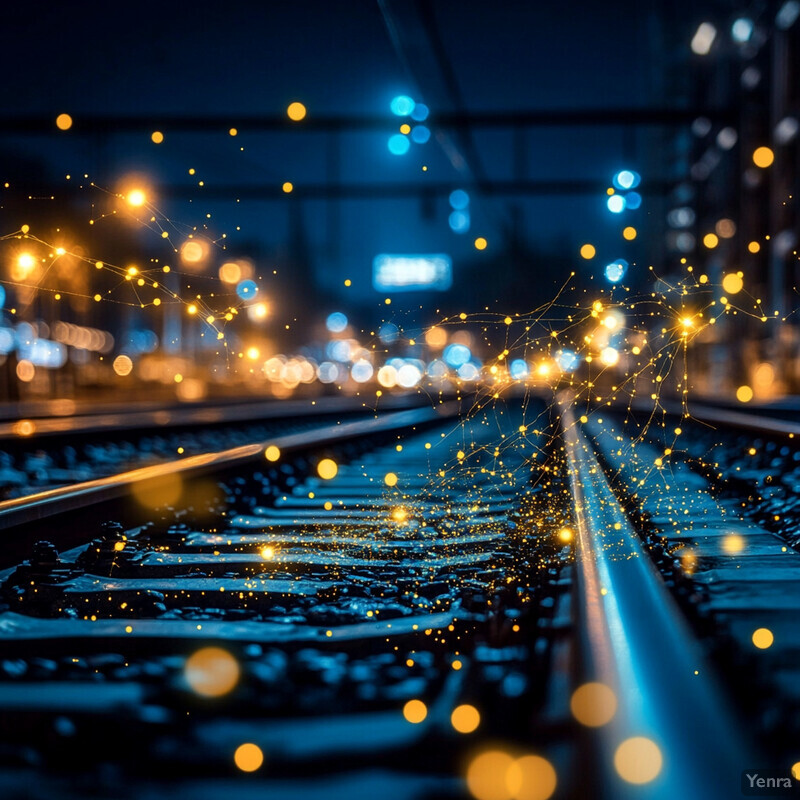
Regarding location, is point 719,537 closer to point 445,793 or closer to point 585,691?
point 585,691

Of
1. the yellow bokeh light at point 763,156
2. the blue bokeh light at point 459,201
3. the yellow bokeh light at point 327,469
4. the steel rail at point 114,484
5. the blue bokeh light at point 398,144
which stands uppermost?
the yellow bokeh light at point 763,156

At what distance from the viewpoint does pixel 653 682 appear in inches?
95.8

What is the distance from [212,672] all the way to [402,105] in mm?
13905

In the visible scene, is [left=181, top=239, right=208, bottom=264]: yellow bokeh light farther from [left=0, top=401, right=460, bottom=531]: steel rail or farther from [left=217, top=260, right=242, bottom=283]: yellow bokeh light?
[left=0, top=401, right=460, bottom=531]: steel rail

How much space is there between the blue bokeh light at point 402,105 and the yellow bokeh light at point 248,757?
14.2 m

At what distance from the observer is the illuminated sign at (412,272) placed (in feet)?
181

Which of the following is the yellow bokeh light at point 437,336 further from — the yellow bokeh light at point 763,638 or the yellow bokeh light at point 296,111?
the yellow bokeh light at point 763,638

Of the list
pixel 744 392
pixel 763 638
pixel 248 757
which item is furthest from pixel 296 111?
pixel 744 392

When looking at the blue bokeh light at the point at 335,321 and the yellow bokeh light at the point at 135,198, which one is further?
the blue bokeh light at the point at 335,321

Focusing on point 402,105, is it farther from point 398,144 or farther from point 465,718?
point 465,718

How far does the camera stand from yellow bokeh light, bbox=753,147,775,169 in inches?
1467

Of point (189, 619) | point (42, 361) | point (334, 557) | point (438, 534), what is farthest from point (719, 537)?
point (42, 361)

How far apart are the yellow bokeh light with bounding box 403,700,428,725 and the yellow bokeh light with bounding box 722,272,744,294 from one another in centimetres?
3870

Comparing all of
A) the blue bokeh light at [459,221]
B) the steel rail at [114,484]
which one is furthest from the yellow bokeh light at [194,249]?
the blue bokeh light at [459,221]
